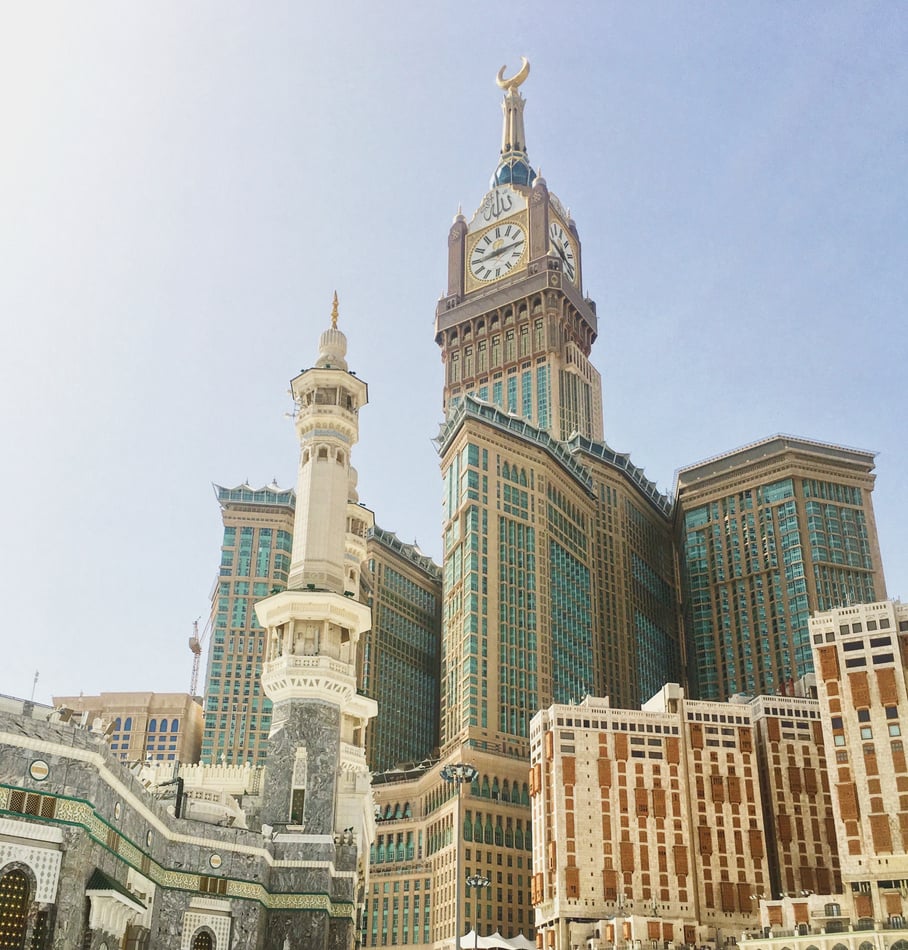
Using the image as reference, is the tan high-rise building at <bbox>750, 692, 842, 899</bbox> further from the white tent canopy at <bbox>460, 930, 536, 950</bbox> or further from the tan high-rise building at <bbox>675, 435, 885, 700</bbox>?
the tan high-rise building at <bbox>675, 435, 885, 700</bbox>

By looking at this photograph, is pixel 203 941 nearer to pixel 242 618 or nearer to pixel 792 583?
pixel 242 618

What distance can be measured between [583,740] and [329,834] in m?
81.6

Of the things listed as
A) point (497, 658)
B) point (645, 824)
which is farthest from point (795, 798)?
point (497, 658)

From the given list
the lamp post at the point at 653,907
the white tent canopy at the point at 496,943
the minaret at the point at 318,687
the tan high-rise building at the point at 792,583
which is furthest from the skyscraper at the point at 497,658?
the minaret at the point at 318,687

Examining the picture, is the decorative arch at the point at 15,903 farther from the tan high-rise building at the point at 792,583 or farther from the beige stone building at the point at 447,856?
the tan high-rise building at the point at 792,583

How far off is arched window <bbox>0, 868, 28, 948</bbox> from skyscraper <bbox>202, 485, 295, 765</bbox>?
136 meters

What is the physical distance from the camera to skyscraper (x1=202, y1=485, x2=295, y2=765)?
178500 mm

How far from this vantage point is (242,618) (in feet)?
621

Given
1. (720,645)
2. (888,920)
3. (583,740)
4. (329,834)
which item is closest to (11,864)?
(329,834)

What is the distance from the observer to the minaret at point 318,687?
58.3 metres

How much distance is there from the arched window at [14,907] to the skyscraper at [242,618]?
13553cm

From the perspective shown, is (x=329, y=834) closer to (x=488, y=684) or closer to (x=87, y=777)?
(x=87, y=777)

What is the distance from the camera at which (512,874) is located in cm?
15050

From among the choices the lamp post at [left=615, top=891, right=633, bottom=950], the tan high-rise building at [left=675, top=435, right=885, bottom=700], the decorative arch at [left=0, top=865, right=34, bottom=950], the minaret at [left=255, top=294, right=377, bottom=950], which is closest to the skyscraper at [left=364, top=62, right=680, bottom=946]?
the tan high-rise building at [left=675, top=435, right=885, bottom=700]
